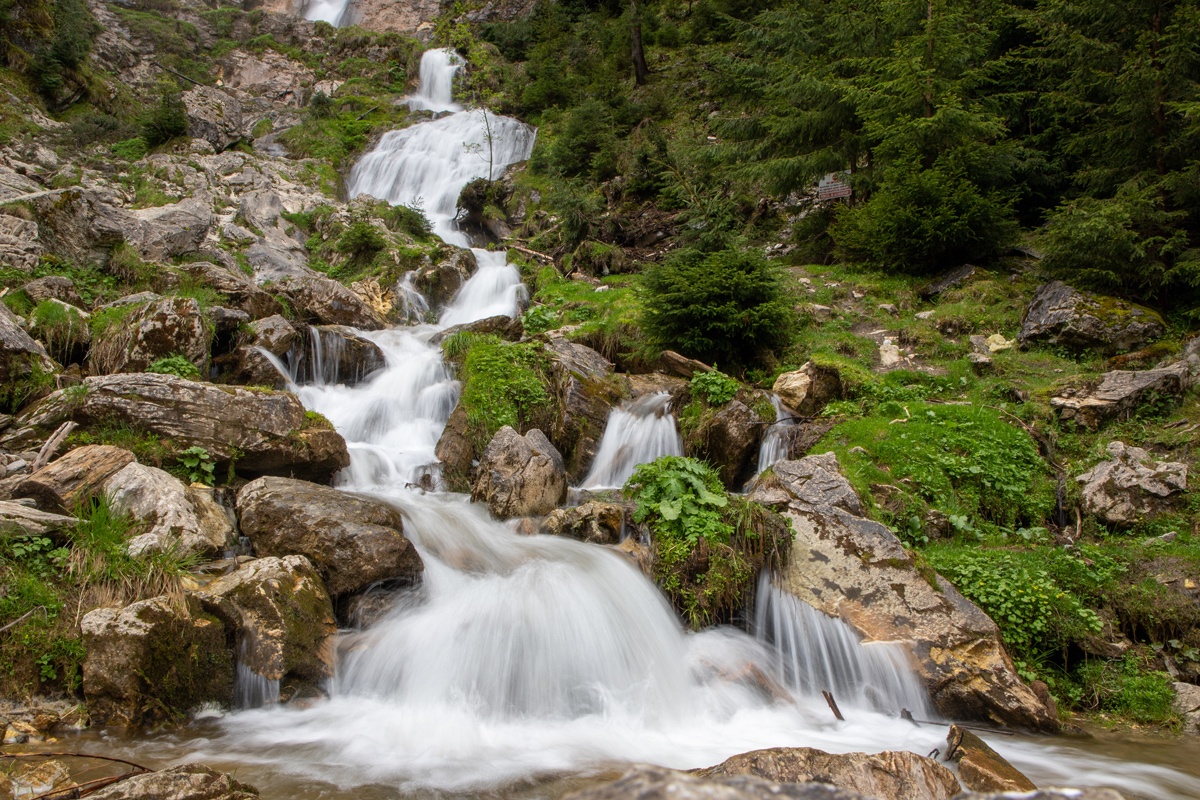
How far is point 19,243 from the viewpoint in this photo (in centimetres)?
970

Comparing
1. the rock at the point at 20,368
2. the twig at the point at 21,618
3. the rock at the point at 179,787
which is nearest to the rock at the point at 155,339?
the rock at the point at 20,368

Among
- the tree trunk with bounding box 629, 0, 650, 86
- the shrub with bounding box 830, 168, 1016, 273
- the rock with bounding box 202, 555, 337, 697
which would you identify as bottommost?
the rock with bounding box 202, 555, 337, 697

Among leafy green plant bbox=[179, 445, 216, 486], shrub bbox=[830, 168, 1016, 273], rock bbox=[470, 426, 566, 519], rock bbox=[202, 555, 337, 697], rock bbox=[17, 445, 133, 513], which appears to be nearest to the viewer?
rock bbox=[202, 555, 337, 697]

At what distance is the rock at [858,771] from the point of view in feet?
10.1

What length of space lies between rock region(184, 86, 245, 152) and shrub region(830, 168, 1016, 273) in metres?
22.7

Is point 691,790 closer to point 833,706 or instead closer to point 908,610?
point 833,706

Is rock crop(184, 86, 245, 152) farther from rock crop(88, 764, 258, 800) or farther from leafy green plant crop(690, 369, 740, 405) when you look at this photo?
rock crop(88, 764, 258, 800)

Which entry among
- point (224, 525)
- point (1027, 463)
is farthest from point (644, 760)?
point (1027, 463)

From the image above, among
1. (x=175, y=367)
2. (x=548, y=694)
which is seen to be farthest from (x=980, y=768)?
(x=175, y=367)

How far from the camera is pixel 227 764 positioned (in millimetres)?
3965

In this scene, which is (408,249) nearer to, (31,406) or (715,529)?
(31,406)

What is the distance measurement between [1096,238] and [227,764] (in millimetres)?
12043

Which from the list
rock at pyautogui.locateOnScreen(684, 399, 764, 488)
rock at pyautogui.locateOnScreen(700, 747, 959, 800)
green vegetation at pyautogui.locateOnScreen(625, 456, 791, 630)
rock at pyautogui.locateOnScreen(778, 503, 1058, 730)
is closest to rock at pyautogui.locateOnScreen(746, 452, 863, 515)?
rock at pyautogui.locateOnScreen(778, 503, 1058, 730)

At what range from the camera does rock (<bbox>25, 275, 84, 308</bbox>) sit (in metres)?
8.86
